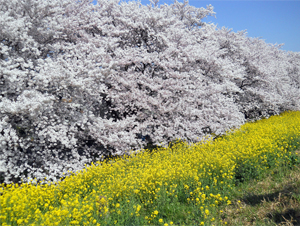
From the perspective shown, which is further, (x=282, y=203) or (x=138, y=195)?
(x=138, y=195)

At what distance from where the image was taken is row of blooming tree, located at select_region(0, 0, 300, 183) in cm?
805

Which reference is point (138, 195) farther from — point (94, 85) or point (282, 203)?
point (94, 85)

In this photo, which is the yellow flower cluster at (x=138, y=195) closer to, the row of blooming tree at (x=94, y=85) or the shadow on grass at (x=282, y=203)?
the shadow on grass at (x=282, y=203)

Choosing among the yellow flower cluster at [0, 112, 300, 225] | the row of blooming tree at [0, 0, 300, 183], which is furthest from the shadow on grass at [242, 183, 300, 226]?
the row of blooming tree at [0, 0, 300, 183]

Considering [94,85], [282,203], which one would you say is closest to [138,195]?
[282,203]

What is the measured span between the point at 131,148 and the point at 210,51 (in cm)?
878

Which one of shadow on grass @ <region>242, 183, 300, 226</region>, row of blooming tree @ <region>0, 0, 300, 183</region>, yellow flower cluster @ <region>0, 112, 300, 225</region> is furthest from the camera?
row of blooming tree @ <region>0, 0, 300, 183</region>

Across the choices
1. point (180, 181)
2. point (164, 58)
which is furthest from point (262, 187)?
point (164, 58)

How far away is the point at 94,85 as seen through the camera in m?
9.49

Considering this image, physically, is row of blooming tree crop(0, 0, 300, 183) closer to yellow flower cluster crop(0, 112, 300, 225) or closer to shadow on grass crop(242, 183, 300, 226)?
yellow flower cluster crop(0, 112, 300, 225)

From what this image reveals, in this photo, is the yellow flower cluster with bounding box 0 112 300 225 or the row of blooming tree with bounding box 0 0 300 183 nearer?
the yellow flower cluster with bounding box 0 112 300 225

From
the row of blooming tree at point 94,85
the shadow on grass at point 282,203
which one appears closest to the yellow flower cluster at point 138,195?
the shadow on grass at point 282,203

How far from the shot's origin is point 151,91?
39.4 feet

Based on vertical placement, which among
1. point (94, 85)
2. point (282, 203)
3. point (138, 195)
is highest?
point (94, 85)
